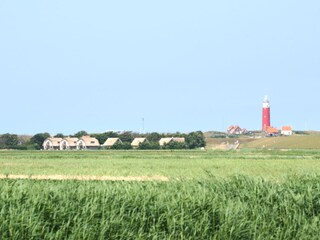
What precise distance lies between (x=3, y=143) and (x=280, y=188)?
133474mm

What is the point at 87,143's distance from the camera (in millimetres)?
144375

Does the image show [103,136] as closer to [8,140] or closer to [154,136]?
[154,136]

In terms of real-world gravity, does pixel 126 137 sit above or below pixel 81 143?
above

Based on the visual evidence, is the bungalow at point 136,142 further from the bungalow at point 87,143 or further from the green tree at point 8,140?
the green tree at point 8,140

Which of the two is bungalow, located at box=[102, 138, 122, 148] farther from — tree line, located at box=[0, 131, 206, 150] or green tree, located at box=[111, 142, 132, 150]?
green tree, located at box=[111, 142, 132, 150]

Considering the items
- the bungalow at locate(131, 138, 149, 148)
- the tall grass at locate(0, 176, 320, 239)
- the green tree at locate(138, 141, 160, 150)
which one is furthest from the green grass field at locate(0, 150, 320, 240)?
the bungalow at locate(131, 138, 149, 148)

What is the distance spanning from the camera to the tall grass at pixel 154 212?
11.5m

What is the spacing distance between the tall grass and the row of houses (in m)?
121

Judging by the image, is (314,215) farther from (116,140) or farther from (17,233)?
(116,140)

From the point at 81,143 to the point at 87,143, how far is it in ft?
6.51

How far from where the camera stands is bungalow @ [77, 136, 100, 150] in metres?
142

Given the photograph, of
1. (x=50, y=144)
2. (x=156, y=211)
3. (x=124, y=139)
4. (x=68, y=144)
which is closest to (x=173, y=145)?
(x=68, y=144)

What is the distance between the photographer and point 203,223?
40.8 ft

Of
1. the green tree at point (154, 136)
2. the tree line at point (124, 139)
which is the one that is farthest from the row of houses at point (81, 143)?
the green tree at point (154, 136)
